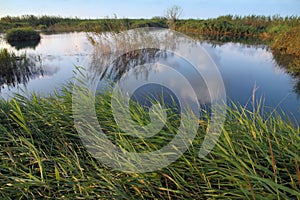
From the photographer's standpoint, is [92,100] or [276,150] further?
[92,100]

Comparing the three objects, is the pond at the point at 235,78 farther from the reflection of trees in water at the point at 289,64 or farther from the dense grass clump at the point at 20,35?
the dense grass clump at the point at 20,35

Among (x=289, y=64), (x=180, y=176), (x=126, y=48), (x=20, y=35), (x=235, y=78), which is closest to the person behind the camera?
(x=180, y=176)

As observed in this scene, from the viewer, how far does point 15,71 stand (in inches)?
251

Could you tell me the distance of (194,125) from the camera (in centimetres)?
182

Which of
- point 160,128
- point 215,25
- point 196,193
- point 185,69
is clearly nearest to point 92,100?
point 160,128

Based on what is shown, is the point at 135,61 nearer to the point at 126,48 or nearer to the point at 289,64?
the point at 126,48

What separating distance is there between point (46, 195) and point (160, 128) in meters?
1.03

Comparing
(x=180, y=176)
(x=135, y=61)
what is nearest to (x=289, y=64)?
(x=135, y=61)

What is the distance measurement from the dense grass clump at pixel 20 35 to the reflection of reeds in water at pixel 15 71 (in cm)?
875

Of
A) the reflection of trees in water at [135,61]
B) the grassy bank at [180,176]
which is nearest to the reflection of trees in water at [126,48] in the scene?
the reflection of trees in water at [135,61]

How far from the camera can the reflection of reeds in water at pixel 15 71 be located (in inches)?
230

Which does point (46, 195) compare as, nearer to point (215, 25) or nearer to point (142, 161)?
point (142, 161)

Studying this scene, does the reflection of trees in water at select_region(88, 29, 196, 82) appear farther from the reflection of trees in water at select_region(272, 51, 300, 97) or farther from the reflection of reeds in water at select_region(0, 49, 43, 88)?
the reflection of trees in water at select_region(272, 51, 300, 97)

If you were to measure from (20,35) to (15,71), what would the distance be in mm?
9948
